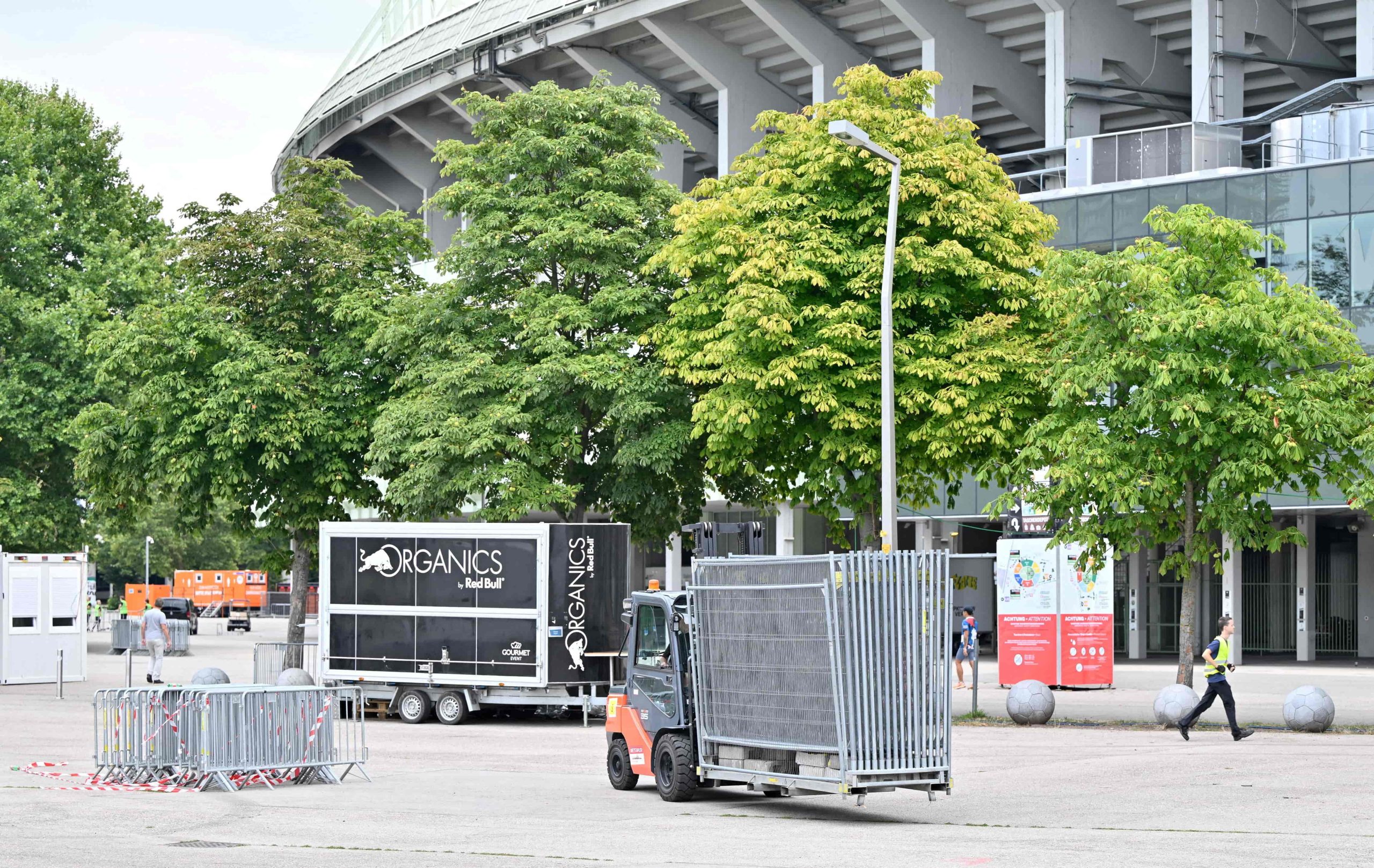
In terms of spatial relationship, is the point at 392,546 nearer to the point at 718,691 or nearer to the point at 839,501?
the point at 839,501

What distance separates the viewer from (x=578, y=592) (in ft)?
88.9

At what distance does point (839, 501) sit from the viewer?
93.5 feet

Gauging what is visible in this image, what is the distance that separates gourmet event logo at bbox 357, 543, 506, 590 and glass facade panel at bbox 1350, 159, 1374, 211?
978 inches

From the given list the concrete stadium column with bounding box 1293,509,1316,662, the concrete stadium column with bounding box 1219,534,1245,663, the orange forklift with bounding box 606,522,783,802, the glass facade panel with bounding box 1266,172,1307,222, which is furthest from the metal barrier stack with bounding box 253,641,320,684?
the concrete stadium column with bounding box 1293,509,1316,662

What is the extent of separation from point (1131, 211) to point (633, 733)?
1218 inches

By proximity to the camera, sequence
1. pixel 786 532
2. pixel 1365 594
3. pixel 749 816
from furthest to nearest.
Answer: pixel 786 532, pixel 1365 594, pixel 749 816

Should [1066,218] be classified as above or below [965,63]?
below

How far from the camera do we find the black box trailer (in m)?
26.9

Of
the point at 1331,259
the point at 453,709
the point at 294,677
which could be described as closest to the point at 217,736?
the point at 453,709

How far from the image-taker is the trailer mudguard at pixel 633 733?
17062 mm

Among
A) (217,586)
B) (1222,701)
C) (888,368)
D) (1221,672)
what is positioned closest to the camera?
(1221,672)

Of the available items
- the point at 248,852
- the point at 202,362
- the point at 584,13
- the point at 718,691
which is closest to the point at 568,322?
the point at 202,362

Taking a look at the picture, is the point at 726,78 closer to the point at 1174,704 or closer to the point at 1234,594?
the point at 1234,594

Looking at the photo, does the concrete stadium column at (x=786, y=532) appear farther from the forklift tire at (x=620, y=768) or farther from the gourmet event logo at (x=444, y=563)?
the forklift tire at (x=620, y=768)
